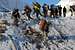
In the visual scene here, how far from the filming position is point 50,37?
1.41 meters

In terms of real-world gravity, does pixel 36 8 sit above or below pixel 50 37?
above

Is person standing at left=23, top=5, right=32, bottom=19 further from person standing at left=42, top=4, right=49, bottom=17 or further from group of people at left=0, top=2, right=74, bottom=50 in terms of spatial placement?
person standing at left=42, top=4, right=49, bottom=17

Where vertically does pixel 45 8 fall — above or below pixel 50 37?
above

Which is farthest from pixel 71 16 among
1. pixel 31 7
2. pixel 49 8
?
pixel 31 7

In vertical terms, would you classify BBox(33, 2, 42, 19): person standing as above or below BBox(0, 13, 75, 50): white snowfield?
above

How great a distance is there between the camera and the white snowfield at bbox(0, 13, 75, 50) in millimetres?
1355

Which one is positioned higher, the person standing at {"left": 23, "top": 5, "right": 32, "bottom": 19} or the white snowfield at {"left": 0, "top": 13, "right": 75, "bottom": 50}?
the person standing at {"left": 23, "top": 5, "right": 32, "bottom": 19}

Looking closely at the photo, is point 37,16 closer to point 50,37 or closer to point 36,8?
point 36,8

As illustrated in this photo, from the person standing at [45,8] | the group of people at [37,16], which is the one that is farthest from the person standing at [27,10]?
the person standing at [45,8]

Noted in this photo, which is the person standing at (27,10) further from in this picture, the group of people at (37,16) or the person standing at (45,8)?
the person standing at (45,8)

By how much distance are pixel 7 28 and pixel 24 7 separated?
0.21 meters

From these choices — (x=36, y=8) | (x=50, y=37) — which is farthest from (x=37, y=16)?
(x=50, y=37)

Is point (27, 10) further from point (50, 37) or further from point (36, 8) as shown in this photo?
point (50, 37)

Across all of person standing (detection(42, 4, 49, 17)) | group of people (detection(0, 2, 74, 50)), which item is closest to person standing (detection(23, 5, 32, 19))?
group of people (detection(0, 2, 74, 50))
